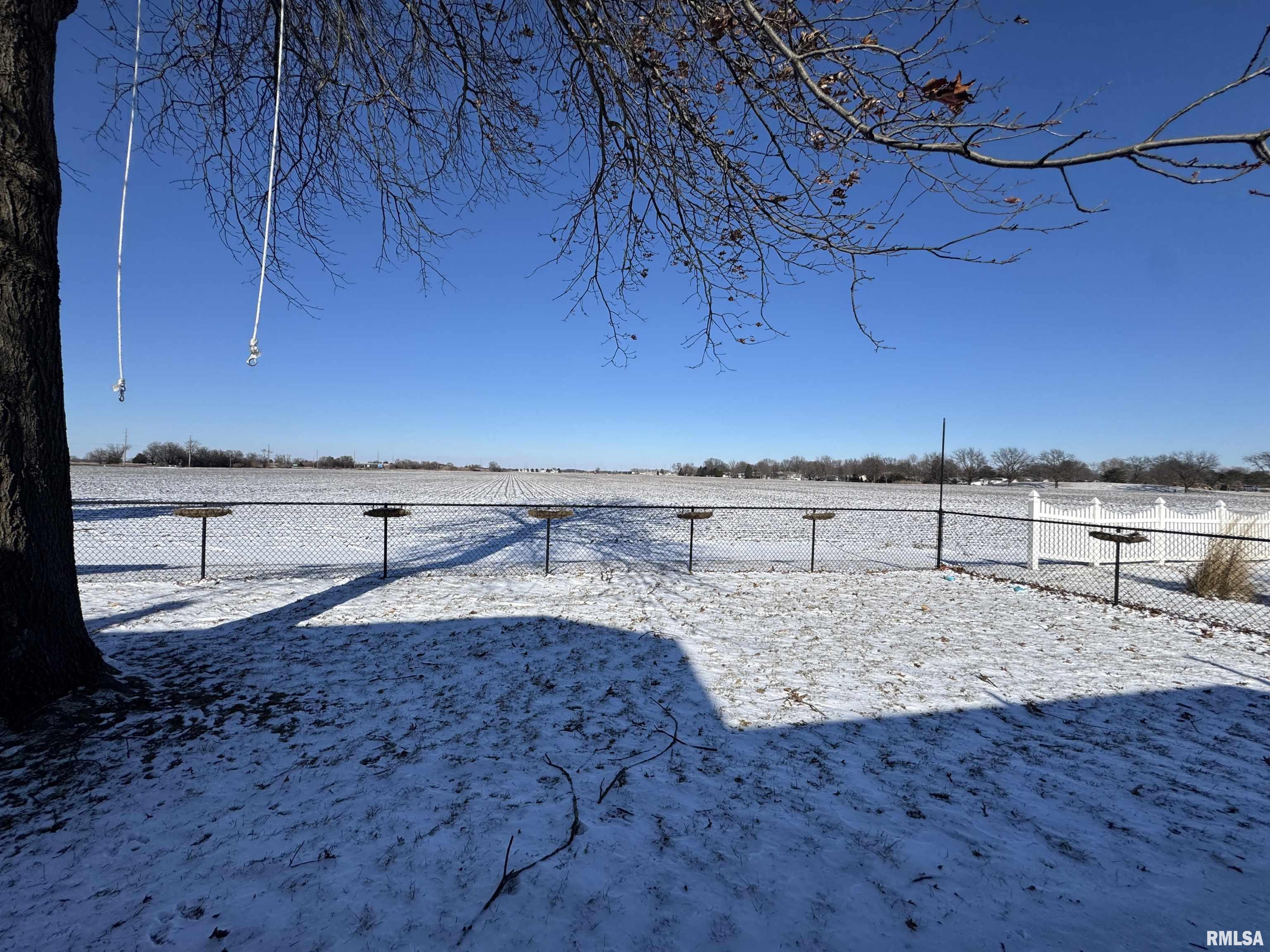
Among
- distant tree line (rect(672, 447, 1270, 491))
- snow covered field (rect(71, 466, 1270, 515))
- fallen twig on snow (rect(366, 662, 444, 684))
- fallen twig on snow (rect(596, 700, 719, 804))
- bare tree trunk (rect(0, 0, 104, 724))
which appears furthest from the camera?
distant tree line (rect(672, 447, 1270, 491))

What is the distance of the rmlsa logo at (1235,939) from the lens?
1936mm

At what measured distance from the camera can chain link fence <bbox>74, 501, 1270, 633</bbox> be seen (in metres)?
8.28

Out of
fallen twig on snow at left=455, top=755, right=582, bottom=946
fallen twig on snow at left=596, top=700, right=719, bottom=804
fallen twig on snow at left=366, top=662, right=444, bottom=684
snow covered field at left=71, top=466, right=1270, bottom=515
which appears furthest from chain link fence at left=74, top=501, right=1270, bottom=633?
fallen twig on snow at left=455, top=755, right=582, bottom=946

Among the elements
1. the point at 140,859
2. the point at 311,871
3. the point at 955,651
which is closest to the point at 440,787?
the point at 311,871

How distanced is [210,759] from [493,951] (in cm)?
222

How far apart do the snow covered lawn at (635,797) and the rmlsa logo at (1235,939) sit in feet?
0.15

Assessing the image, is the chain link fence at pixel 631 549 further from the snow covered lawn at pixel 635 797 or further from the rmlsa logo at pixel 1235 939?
the rmlsa logo at pixel 1235 939

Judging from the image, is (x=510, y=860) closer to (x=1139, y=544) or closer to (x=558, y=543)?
(x=558, y=543)

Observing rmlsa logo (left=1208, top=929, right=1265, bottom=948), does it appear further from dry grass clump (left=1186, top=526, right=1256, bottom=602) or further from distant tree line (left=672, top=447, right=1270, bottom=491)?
distant tree line (left=672, top=447, right=1270, bottom=491)

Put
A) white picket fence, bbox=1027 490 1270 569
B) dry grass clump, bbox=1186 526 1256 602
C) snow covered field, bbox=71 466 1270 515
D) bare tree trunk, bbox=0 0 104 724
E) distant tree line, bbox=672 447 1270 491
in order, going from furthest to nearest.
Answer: distant tree line, bbox=672 447 1270 491 < snow covered field, bbox=71 466 1270 515 < white picket fence, bbox=1027 490 1270 569 < dry grass clump, bbox=1186 526 1256 602 < bare tree trunk, bbox=0 0 104 724

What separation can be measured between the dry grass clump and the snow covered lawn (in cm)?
452

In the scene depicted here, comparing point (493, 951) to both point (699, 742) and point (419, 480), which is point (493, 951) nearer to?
point (699, 742)

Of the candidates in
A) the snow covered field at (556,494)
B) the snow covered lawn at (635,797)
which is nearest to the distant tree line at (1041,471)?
the snow covered field at (556,494)

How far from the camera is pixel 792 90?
316 centimetres
